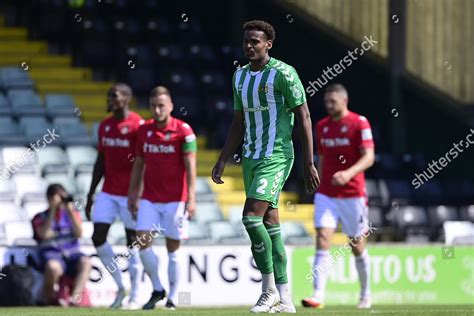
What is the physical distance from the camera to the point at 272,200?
990cm

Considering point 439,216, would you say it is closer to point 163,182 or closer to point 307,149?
point 163,182

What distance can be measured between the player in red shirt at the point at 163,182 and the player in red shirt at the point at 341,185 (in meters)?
1.29

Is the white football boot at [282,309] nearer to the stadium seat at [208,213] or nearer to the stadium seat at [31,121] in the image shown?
the stadium seat at [208,213]

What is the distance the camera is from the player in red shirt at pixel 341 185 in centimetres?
1295

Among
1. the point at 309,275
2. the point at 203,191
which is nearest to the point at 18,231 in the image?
the point at 203,191

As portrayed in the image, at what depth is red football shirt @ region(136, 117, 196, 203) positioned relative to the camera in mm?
12812

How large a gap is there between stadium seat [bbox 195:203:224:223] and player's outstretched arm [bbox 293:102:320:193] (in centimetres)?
730

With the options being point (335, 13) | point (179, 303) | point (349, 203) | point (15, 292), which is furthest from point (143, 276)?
point (335, 13)

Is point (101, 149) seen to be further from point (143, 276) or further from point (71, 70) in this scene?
point (71, 70)

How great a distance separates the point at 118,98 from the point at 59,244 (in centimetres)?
192

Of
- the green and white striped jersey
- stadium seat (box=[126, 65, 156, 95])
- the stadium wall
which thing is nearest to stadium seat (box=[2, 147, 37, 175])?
the stadium wall

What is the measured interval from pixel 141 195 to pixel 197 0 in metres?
10.0

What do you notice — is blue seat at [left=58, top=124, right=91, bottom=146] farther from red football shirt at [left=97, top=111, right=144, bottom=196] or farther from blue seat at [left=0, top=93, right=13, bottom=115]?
red football shirt at [left=97, top=111, right=144, bottom=196]

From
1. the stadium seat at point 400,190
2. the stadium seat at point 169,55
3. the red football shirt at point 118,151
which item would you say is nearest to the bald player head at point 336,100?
the red football shirt at point 118,151
